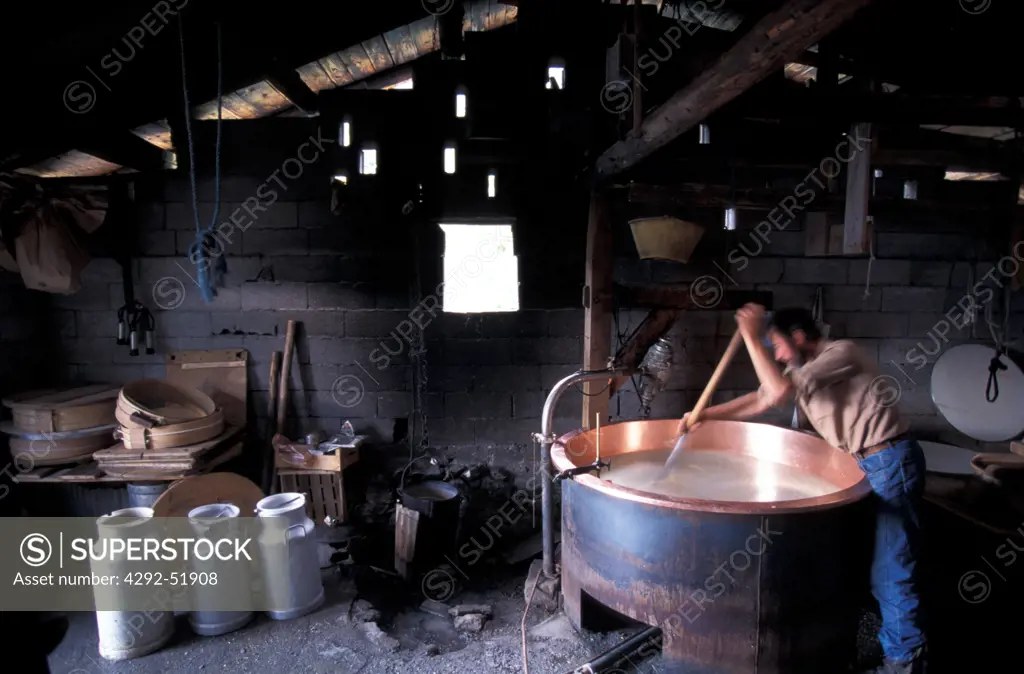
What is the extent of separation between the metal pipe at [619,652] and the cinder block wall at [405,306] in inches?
96.9

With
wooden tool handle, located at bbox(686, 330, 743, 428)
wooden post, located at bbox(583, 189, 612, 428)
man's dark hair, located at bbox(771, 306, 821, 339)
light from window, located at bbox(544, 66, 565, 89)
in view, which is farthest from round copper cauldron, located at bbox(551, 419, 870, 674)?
light from window, located at bbox(544, 66, 565, 89)

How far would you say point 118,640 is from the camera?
10.4ft

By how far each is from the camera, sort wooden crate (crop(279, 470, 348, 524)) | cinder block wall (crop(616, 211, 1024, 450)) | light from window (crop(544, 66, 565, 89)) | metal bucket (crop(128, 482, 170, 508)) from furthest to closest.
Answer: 1. cinder block wall (crop(616, 211, 1024, 450))
2. wooden crate (crop(279, 470, 348, 524))
3. light from window (crop(544, 66, 565, 89))
4. metal bucket (crop(128, 482, 170, 508))

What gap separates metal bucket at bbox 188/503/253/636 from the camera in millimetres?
3336

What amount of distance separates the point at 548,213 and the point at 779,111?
2.12 m

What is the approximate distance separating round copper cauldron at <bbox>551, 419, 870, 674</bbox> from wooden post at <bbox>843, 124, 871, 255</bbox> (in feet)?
4.18

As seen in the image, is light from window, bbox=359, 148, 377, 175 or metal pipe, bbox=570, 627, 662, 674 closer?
metal pipe, bbox=570, 627, 662, 674

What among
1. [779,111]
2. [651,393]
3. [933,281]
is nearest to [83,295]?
[651,393]

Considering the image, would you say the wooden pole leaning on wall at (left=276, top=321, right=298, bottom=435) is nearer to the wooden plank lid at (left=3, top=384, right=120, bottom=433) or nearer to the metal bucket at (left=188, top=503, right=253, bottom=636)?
the wooden plank lid at (left=3, top=384, right=120, bottom=433)

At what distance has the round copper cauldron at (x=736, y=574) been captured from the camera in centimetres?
262

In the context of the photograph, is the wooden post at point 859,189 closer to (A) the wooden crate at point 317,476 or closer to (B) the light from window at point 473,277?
(B) the light from window at point 473,277

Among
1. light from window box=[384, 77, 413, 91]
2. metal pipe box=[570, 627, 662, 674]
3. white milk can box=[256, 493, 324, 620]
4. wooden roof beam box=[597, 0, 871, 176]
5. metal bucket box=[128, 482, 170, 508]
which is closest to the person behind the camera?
wooden roof beam box=[597, 0, 871, 176]

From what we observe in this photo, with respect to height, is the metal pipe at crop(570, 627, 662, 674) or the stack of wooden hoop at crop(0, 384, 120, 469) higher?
the stack of wooden hoop at crop(0, 384, 120, 469)

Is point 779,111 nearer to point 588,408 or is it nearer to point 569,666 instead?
point 588,408
